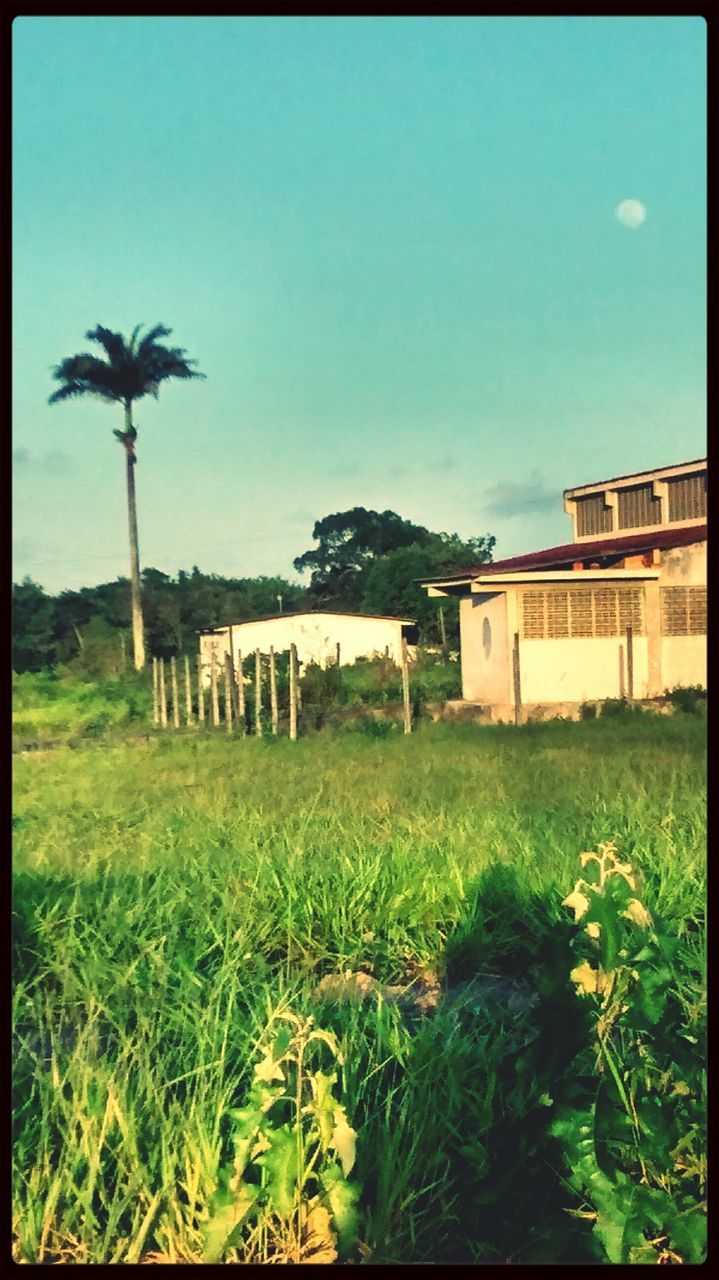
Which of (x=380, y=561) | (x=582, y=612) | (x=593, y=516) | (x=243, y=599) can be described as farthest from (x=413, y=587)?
(x=582, y=612)

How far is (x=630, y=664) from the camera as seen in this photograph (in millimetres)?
17172

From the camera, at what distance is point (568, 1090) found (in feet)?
6.93

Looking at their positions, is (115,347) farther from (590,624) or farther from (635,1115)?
(635,1115)

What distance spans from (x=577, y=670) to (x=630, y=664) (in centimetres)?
107

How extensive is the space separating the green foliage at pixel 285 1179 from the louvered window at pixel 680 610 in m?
17.1


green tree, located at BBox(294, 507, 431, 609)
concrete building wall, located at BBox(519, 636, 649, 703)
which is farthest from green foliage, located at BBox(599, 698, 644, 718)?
green tree, located at BBox(294, 507, 431, 609)

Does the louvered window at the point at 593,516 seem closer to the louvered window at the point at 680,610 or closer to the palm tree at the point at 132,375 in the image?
the louvered window at the point at 680,610

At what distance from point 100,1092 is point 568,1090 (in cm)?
102

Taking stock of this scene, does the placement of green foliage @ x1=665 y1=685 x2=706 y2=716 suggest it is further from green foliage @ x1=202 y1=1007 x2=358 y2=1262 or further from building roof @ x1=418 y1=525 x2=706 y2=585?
green foliage @ x1=202 y1=1007 x2=358 y2=1262

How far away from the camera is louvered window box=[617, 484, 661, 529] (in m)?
21.6

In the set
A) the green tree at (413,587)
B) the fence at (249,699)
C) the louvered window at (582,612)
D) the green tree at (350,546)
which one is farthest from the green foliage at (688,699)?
the green tree at (350,546)

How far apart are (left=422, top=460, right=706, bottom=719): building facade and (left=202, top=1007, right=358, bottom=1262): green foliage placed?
15.5m

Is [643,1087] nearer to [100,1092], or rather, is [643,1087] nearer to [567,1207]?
[567,1207]

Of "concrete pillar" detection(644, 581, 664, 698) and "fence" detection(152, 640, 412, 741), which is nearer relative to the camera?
"fence" detection(152, 640, 412, 741)
